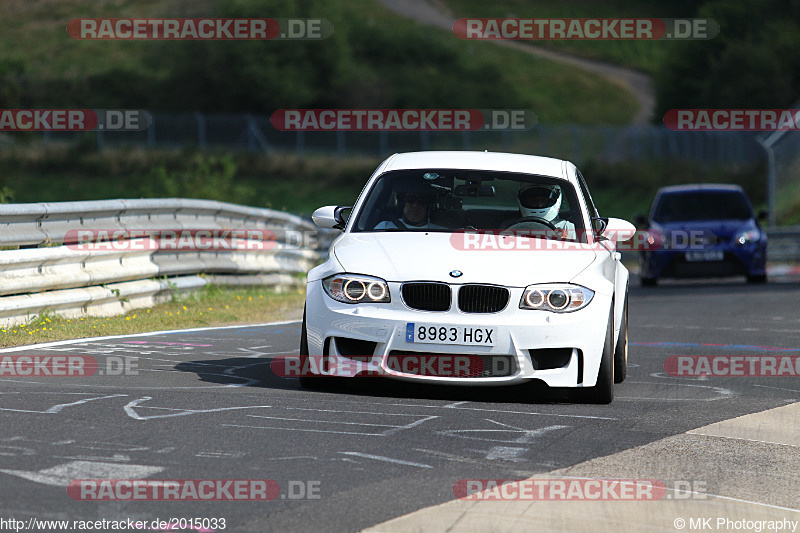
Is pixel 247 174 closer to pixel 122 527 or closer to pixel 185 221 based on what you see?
pixel 185 221

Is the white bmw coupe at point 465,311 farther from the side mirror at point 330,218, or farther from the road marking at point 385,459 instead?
the road marking at point 385,459

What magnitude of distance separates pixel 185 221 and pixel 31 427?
837 cm

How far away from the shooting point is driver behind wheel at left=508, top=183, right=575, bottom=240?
9289mm

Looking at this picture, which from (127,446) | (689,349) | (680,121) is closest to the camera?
(127,446)

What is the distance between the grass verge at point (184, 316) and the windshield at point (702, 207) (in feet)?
23.1

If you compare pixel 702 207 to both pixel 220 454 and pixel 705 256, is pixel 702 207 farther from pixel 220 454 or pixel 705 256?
pixel 220 454

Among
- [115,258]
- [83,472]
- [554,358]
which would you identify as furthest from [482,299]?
[115,258]

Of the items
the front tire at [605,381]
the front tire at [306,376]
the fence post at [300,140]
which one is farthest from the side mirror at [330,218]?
the fence post at [300,140]

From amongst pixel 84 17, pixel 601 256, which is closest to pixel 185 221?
pixel 601 256

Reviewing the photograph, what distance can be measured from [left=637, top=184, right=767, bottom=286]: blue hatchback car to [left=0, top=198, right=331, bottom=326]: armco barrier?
21.3 ft

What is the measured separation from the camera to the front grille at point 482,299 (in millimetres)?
7906

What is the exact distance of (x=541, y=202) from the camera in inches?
369

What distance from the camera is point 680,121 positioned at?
60531 millimetres

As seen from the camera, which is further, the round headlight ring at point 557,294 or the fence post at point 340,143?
the fence post at point 340,143
